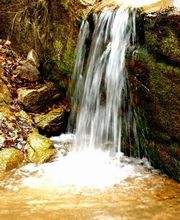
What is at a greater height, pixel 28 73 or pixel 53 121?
pixel 28 73

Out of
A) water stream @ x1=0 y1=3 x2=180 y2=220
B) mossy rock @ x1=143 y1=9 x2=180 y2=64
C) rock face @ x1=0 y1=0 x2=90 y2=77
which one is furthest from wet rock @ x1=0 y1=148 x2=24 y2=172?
mossy rock @ x1=143 y1=9 x2=180 y2=64

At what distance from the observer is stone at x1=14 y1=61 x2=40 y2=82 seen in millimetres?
7469

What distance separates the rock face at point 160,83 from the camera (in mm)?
5102

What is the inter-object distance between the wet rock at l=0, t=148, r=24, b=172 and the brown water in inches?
11.8

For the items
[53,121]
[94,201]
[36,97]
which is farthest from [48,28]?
[94,201]

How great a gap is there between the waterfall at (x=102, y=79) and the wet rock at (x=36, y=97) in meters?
0.53

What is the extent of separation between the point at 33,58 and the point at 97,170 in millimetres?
2957

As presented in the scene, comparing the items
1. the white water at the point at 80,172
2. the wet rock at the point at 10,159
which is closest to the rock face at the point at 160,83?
the white water at the point at 80,172

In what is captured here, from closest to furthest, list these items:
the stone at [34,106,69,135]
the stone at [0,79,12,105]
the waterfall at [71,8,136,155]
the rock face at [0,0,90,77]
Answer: the waterfall at [71,8,136,155], the stone at [34,106,69,135], the stone at [0,79,12,105], the rock face at [0,0,90,77]

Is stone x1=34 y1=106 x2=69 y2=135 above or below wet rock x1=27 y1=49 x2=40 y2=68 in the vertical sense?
below

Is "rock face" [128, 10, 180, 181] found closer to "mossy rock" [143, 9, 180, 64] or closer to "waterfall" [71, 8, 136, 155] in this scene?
"mossy rock" [143, 9, 180, 64]

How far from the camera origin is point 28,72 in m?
7.49

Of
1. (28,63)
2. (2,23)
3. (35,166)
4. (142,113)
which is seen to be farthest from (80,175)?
(2,23)

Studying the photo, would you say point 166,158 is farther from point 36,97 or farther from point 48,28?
point 48,28
